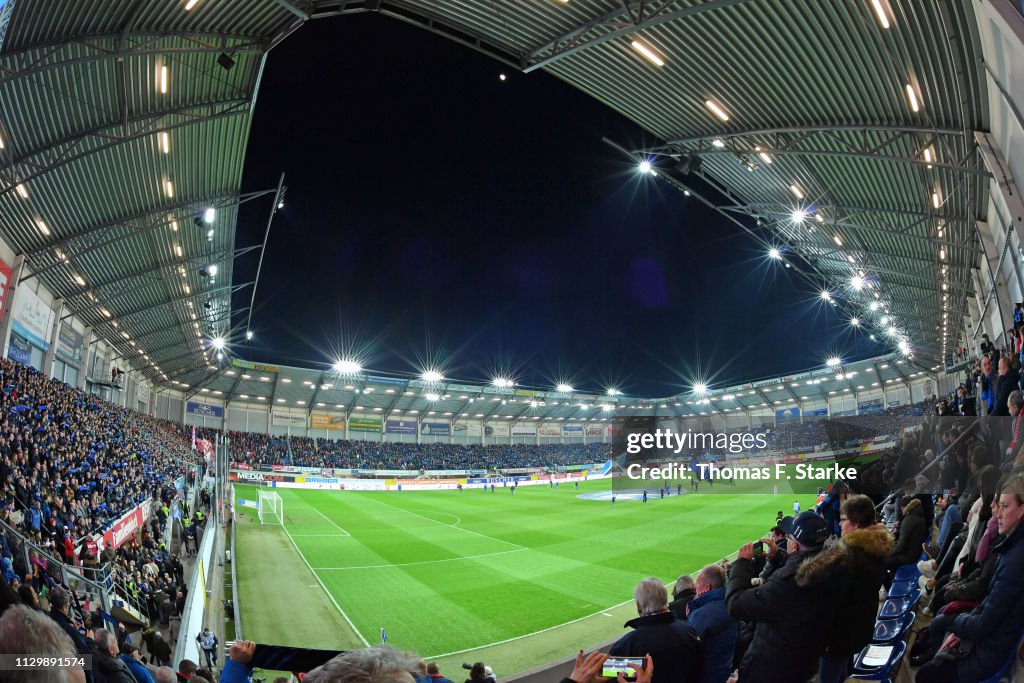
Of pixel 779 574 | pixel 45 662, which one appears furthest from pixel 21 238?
pixel 779 574

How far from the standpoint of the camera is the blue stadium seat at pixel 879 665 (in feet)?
13.4

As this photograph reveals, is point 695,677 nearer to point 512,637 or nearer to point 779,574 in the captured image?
point 779,574

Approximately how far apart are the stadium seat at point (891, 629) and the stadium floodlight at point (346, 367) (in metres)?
56.1

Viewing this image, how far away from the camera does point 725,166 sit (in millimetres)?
19188

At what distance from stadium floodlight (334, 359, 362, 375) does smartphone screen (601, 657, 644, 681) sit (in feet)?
187

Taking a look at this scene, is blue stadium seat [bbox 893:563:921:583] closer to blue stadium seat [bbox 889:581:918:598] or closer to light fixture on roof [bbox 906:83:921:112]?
blue stadium seat [bbox 889:581:918:598]

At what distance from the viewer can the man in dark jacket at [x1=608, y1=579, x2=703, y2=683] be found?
281 centimetres

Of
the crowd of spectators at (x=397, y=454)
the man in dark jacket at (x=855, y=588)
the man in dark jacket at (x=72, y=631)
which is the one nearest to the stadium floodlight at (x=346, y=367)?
the crowd of spectators at (x=397, y=454)

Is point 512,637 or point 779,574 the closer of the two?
point 779,574

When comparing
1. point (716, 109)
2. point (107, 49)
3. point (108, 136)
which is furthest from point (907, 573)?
point (108, 136)

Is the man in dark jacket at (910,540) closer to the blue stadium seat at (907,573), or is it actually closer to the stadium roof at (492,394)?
the blue stadium seat at (907,573)

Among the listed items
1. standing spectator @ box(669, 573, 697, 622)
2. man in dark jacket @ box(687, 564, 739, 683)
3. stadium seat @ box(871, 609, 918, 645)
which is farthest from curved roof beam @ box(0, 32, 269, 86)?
stadium seat @ box(871, 609, 918, 645)

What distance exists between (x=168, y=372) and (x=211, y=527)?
36.8 metres

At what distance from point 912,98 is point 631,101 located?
6867 millimetres
